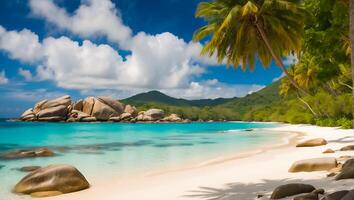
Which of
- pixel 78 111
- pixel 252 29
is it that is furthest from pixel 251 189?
pixel 78 111

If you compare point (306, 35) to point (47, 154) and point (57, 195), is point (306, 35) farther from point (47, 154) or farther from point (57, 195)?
point (47, 154)

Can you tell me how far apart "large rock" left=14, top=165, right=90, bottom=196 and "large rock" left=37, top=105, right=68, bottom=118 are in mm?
96757

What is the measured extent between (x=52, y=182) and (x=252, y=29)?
11.9m

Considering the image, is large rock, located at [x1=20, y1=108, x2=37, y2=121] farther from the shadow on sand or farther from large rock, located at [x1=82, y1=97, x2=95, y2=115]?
the shadow on sand

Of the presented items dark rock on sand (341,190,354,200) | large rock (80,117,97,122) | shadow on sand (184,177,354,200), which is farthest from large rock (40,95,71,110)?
dark rock on sand (341,190,354,200)

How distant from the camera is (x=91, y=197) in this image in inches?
393

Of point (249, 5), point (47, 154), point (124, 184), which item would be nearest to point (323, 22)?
point (249, 5)

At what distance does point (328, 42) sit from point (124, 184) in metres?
11.9

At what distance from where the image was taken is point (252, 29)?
17969 millimetres

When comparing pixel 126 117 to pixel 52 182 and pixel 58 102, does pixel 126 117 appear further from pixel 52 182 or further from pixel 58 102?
pixel 52 182

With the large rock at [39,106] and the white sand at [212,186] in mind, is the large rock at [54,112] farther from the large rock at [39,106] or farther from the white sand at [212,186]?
the white sand at [212,186]

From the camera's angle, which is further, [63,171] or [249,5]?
[249,5]

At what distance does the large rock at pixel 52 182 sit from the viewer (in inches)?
420

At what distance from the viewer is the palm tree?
17.4 m
